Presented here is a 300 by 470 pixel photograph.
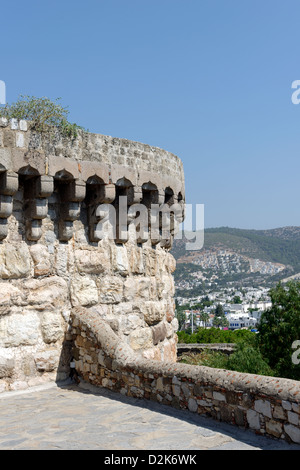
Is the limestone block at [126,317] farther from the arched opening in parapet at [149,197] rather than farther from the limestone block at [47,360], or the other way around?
the arched opening in parapet at [149,197]

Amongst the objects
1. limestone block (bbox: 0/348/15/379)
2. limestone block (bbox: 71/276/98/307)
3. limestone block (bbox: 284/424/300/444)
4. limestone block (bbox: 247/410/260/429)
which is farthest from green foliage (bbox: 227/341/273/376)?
limestone block (bbox: 284/424/300/444)

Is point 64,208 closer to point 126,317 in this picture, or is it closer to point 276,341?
point 126,317

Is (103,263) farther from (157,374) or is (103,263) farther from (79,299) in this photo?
(157,374)

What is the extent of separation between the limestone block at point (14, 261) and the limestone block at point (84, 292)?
0.80 metres

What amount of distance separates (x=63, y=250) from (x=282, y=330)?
1745 cm

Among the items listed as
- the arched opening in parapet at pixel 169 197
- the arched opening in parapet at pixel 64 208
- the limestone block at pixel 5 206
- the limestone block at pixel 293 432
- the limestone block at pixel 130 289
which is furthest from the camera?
the arched opening in parapet at pixel 169 197

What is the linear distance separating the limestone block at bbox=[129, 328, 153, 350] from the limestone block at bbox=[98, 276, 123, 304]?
25.0 inches

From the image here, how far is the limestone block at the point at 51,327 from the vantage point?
7266mm

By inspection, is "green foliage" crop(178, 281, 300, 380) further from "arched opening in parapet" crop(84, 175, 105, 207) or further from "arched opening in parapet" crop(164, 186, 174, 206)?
"arched opening in parapet" crop(84, 175, 105, 207)

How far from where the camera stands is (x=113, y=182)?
307 inches

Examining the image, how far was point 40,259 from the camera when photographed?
23.9 feet

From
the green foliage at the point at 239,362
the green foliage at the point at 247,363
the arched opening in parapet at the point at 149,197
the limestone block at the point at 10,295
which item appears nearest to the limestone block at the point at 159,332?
the arched opening in parapet at the point at 149,197
